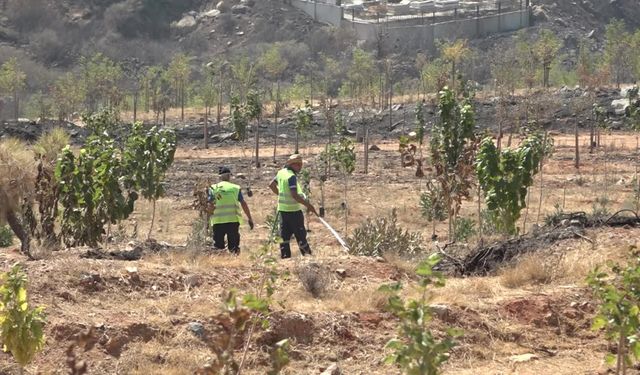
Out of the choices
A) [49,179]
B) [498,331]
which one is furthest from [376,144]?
[498,331]

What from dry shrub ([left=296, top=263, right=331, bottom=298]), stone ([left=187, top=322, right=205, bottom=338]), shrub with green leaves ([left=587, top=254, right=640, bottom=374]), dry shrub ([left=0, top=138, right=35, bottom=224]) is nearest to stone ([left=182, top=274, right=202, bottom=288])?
dry shrub ([left=296, top=263, right=331, bottom=298])

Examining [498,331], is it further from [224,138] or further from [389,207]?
[224,138]

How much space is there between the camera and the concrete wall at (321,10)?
3189 inches

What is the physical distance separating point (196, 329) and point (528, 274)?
12.0 feet

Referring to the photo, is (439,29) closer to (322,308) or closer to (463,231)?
(463,231)

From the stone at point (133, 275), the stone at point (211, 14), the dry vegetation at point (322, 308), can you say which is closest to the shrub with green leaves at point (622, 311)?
the dry vegetation at point (322, 308)

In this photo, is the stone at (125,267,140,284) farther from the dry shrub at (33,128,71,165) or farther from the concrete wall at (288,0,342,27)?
the concrete wall at (288,0,342,27)

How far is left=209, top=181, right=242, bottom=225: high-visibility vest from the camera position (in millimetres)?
13188

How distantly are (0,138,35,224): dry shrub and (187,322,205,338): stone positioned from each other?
6.35 metres

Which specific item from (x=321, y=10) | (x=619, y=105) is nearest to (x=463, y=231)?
(x=619, y=105)

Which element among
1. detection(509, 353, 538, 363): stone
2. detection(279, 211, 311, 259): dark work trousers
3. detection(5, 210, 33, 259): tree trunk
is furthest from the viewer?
detection(5, 210, 33, 259): tree trunk

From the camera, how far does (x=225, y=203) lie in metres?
13.3

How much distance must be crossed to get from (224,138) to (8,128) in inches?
329

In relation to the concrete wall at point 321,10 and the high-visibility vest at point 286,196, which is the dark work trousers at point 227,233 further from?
the concrete wall at point 321,10
